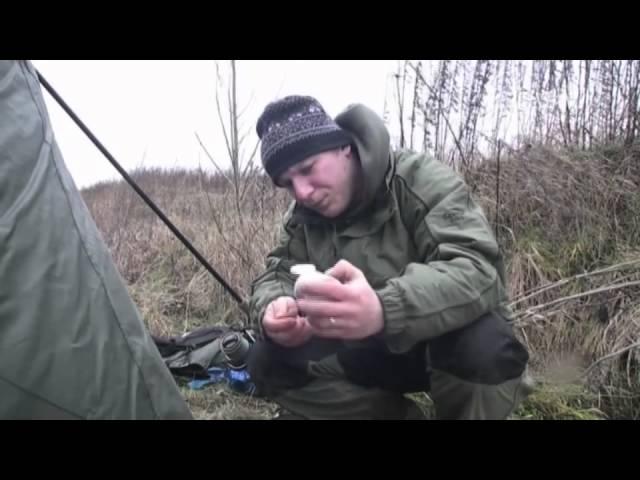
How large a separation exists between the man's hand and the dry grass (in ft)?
3.90

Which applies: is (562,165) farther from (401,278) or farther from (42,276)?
(42,276)

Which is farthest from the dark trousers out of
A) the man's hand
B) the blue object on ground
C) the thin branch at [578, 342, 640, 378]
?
the thin branch at [578, 342, 640, 378]

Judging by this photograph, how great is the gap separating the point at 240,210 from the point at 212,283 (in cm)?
56

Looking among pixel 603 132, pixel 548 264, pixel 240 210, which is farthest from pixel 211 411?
pixel 603 132

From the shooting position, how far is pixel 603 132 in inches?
119

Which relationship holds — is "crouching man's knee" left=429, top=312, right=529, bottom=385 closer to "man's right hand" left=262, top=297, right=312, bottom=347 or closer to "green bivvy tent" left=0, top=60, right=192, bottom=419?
"man's right hand" left=262, top=297, right=312, bottom=347

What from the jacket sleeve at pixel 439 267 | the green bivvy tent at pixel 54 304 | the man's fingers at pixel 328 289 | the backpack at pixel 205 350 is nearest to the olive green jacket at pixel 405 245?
the jacket sleeve at pixel 439 267

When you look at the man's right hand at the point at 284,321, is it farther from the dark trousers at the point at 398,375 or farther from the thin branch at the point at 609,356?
the thin branch at the point at 609,356

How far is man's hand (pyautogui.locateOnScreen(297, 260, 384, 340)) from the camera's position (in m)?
1.18

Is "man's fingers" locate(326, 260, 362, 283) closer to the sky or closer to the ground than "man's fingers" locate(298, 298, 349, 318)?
closer to the sky

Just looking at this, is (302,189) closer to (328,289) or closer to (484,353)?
(328,289)

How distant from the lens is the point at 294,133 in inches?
60.1

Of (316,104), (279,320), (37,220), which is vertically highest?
(316,104)

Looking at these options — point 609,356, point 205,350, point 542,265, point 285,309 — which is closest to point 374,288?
point 285,309
